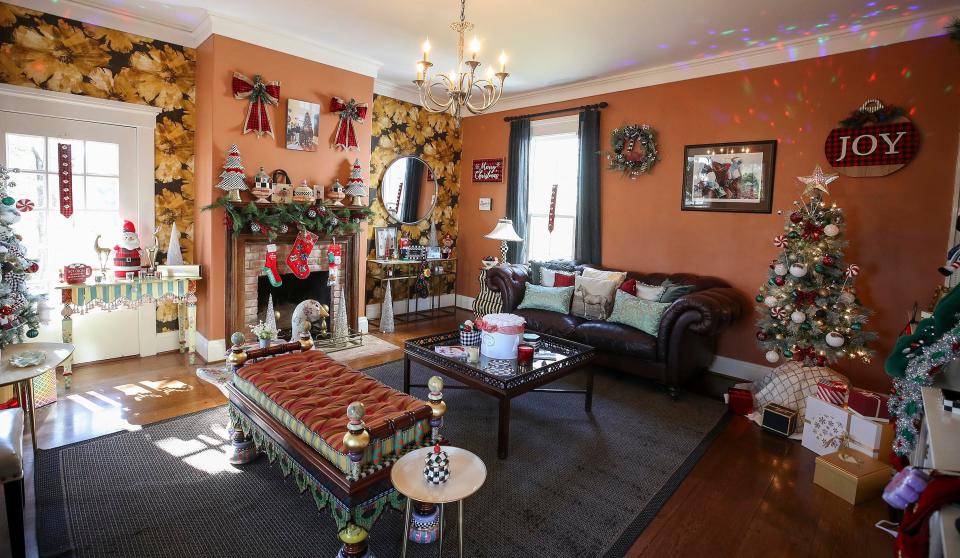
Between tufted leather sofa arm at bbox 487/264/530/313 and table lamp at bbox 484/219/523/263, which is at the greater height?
table lamp at bbox 484/219/523/263

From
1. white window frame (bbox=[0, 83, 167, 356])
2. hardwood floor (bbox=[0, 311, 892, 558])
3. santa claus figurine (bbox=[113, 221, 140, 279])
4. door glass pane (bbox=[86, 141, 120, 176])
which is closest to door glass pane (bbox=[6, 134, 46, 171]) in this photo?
white window frame (bbox=[0, 83, 167, 356])

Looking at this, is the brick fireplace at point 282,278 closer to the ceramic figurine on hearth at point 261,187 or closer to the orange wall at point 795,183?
the ceramic figurine on hearth at point 261,187

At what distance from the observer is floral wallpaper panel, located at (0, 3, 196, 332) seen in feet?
12.1

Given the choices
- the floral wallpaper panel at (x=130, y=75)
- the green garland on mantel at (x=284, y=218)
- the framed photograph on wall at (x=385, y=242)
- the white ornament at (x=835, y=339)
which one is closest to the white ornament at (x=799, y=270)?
the white ornament at (x=835, y=339)

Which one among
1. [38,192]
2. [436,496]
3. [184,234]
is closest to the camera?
[436,496]

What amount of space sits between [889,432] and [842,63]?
283 cm

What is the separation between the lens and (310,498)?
2.47 meters

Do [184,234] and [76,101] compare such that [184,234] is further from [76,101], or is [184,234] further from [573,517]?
[573,517]

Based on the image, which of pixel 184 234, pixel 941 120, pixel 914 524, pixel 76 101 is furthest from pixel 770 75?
pixel 76 101

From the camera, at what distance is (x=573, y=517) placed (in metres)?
2.44

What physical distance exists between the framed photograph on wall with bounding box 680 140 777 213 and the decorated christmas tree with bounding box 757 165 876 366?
0.55 metres

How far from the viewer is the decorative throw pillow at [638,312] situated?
4.11 metres

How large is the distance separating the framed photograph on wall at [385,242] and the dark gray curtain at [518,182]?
1.44 metres

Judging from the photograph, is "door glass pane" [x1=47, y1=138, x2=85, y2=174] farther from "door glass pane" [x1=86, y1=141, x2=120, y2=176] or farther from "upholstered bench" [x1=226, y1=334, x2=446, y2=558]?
"upholstered bench" [x1=226, y1=334, x2=446, y2=558]
